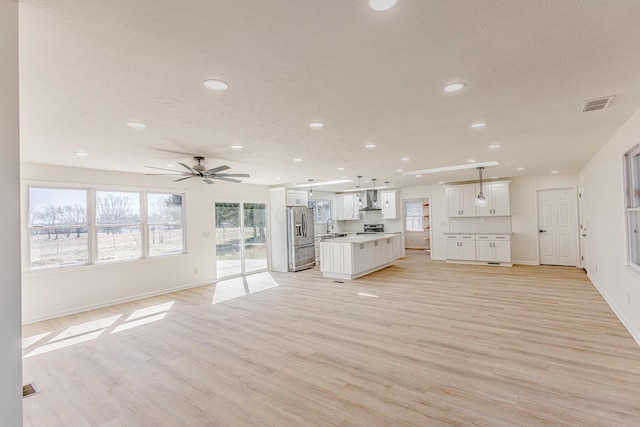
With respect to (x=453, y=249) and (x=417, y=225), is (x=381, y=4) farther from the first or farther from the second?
(x=417, y=225)

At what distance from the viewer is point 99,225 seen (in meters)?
5.53

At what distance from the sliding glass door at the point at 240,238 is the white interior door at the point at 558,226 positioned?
765 centimetres

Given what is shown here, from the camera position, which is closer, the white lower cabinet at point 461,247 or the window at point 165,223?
the window at point 165,223

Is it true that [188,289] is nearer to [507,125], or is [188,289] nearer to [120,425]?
[120,425]

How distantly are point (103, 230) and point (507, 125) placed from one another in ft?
21.8

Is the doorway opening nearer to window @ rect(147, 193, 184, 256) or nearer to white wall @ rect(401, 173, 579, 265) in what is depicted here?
white wall @ rect(401, 173, 579, 265)

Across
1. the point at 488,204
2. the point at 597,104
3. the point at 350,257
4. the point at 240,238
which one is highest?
the point at 597,104

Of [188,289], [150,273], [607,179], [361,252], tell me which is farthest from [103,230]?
[607,179]

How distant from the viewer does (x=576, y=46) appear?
1830mm

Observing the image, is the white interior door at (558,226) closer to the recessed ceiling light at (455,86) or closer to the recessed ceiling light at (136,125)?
the recessed ceiling light at (455,86)

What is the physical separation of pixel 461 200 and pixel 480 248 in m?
1.49

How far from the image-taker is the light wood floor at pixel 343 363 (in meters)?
2.29

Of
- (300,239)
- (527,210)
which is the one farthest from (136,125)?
(527,210)

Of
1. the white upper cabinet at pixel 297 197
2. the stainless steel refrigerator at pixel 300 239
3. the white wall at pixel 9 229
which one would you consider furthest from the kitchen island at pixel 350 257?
the white wall at pixel 9 229
